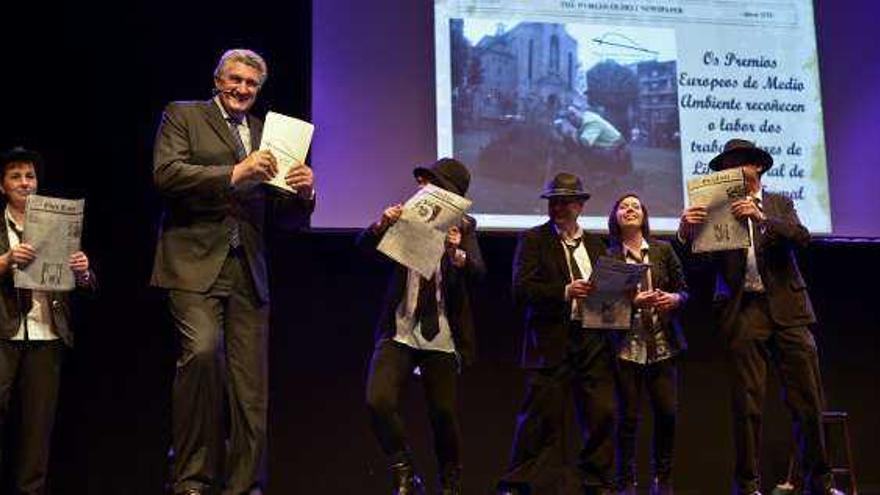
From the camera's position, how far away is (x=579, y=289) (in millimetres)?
4121

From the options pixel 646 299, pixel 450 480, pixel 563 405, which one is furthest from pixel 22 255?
pixel 646 299

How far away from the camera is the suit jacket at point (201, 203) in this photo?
2.89 metres

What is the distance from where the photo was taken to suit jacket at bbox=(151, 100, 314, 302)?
114 inches

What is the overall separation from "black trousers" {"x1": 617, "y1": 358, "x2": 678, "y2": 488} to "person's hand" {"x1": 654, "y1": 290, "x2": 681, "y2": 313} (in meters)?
0.24

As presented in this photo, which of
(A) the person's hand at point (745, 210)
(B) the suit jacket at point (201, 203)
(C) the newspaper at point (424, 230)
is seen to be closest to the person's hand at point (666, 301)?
(A) the person's hand at point (745, 210)

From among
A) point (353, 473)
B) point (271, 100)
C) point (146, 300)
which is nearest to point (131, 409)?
point (146, 300)

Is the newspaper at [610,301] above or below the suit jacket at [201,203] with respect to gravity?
below

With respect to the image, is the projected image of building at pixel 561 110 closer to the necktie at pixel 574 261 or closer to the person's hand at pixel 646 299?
the necktie at pixel 574 261

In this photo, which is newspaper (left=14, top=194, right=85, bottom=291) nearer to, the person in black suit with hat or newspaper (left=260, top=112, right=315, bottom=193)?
newspaper (left=260, top=112, right=315, bottom=193)

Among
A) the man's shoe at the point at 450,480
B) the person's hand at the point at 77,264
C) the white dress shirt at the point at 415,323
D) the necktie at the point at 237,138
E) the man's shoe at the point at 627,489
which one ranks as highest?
the necktie at the point at 237,138

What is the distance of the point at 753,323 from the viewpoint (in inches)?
158

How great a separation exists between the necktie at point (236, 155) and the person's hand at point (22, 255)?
0.95 meters

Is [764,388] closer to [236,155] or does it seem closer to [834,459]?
[834,459]

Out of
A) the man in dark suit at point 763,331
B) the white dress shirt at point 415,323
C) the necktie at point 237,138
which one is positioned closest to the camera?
the necktie at point 237,138
